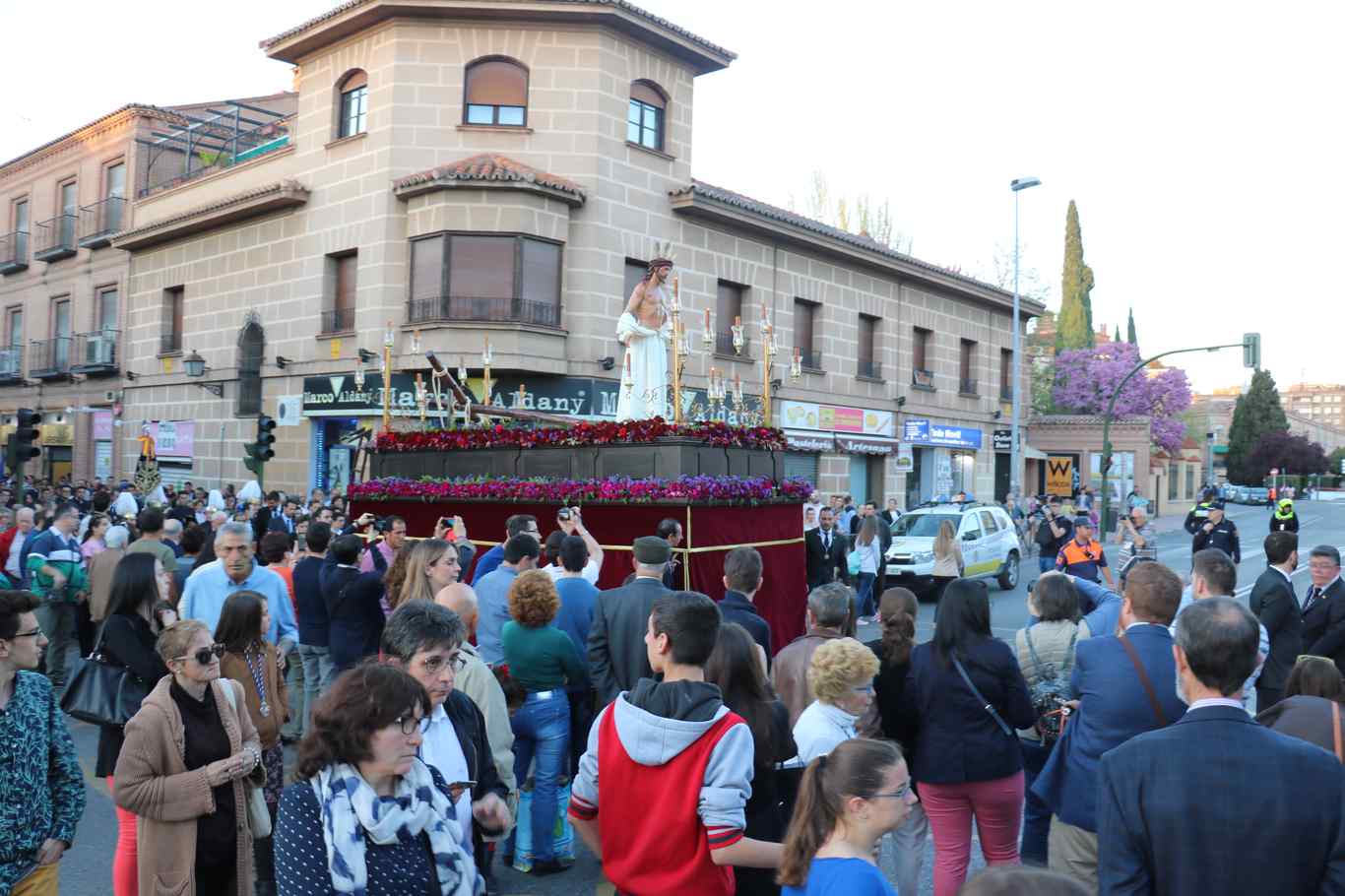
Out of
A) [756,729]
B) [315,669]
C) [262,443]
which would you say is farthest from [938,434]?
→ [756,729]

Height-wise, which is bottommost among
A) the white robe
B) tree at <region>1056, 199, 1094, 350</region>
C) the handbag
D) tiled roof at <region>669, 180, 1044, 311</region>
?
the handbag

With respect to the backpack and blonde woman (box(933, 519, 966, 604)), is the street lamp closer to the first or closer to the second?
blonde woman (box(933, 519, 966, 604))

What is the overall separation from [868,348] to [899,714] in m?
24.4

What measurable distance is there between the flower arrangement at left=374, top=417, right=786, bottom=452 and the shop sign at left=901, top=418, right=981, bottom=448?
16.8 m

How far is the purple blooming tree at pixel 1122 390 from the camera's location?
48844mm

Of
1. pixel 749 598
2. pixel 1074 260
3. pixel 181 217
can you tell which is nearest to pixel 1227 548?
pixel 749 598

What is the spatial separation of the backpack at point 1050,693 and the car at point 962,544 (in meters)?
12.2

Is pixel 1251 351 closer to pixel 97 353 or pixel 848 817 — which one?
pixel 848 817

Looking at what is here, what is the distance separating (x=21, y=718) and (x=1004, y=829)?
3.96 m

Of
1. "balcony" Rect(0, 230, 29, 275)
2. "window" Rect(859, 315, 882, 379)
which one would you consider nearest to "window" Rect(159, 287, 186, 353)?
"balcony" Rect(0, 230, 29, 275)

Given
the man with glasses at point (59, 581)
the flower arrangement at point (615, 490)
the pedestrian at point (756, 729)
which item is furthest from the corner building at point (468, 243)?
the pedestrian at point (756, 729)

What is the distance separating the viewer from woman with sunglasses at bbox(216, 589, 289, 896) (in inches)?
193

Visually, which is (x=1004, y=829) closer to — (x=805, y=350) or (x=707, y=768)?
(x=707, y=768)

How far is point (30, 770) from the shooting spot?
11.9 feet
